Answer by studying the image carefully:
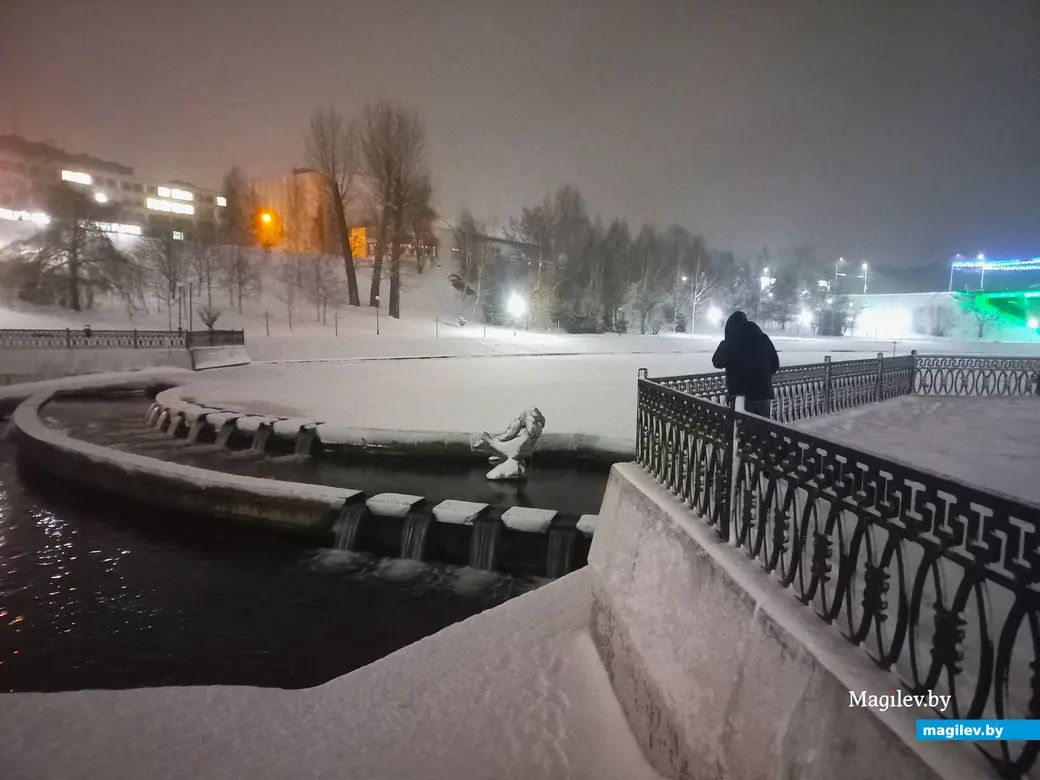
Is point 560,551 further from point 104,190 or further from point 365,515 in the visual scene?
point 104,190

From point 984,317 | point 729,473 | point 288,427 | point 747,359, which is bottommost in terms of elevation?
point 288,427

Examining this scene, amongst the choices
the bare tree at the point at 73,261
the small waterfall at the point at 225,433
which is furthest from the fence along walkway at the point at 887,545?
the bare tree at the point at 73,261

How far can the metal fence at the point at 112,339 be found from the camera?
27625 mm

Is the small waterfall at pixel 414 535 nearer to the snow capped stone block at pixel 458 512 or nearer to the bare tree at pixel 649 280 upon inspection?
the snow capped stone block at pixel 458 512

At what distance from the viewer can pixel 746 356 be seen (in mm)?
8086

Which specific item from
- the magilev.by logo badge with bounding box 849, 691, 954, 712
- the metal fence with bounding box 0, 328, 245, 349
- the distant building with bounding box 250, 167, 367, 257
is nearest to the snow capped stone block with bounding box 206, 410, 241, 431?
the metal fence with bounding box 0, 328, 245, 349

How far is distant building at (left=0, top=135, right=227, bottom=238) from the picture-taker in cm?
6469

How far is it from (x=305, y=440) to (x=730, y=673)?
13942mm

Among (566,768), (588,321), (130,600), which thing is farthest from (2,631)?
(588,321)

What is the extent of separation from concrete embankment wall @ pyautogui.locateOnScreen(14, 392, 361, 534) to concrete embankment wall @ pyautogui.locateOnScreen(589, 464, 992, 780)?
6.91 metres

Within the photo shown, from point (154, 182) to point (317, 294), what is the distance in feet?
210

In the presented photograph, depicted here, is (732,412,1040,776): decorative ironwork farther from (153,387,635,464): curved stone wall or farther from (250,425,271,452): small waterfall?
(250,425,271,452): small waterfall

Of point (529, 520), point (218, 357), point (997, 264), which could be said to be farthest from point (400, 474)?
point (997, 264)

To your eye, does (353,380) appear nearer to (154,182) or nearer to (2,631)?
(2,631)
